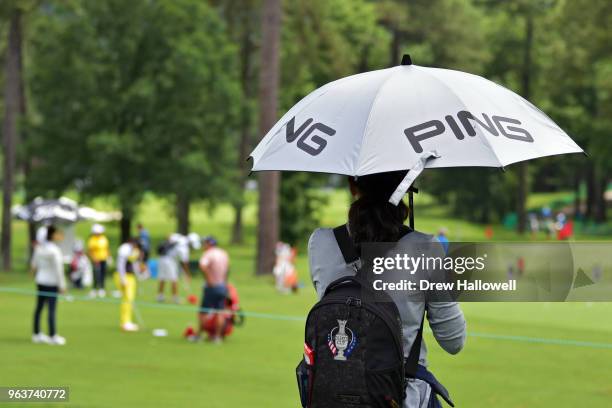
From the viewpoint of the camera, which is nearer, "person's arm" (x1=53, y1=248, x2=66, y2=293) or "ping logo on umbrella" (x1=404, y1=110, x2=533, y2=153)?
"ping logo on umbrella" (x1=404, y1=110, x2=533, y2=153)

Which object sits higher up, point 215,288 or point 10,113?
point 10,113

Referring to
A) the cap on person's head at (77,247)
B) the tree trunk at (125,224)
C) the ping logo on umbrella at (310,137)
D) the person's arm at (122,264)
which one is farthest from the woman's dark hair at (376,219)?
the tree trunk at (125,224)

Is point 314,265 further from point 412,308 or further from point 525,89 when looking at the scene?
point 525,89

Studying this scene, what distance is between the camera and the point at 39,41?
45906mm

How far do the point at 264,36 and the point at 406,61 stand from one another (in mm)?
28373

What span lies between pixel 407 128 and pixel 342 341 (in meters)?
1.10

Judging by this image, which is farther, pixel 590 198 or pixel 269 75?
pixel 590 198

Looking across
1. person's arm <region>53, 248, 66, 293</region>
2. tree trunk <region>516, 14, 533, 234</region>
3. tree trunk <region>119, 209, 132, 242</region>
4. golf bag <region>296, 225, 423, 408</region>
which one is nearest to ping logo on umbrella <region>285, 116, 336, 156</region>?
golf bag <region>296, 225, 423, 408</region>

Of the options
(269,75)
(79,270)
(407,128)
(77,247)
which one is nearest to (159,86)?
(77,247)

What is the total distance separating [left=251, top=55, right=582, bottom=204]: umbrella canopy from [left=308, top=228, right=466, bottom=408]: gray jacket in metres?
0.39

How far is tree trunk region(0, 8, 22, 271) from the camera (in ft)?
124

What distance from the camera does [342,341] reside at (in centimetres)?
431

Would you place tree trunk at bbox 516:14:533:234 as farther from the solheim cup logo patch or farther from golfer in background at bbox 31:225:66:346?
the solheim cup logo patch

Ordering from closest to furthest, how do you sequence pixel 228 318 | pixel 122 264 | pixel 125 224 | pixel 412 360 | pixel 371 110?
pixel 412 360
pixel 371 110
pixel 228 318
pixel 122 264
pixel 125 224
